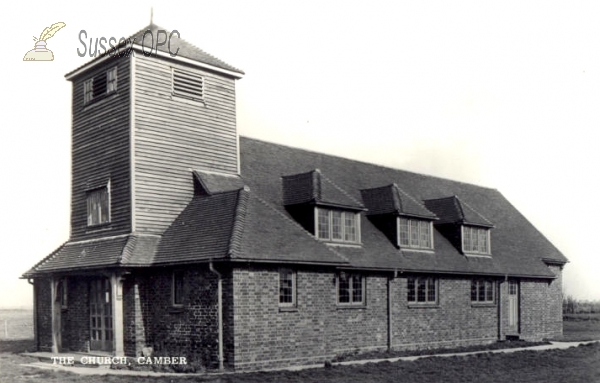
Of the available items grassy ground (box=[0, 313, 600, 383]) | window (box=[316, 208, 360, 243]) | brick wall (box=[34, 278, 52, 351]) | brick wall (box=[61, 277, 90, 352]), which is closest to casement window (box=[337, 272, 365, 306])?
window (box=[316, 208, 360, 243])

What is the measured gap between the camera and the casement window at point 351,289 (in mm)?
22344

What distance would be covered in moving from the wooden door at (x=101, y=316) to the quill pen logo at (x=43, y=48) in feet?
31.7

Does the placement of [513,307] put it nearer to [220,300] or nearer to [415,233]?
[415,233]

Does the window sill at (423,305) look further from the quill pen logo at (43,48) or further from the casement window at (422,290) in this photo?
the quill pen logo at (43,48)

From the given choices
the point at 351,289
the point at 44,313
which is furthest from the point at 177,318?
the point at 44,313

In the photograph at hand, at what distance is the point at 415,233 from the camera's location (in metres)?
26.9

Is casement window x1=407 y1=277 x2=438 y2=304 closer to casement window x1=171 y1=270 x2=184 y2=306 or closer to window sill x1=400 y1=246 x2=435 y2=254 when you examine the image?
window sill x1=400 y1=246 x2=435 y2=254

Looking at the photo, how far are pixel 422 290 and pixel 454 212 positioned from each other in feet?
16.6

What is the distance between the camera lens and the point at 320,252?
20547 millimetres

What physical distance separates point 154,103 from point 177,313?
7.03 m

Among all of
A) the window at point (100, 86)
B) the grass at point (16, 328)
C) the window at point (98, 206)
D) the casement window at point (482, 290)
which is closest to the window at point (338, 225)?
the window at point (98, 206)

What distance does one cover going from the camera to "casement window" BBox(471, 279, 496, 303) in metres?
28.8

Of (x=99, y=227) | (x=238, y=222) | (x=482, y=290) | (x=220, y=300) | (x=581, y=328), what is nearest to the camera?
(x=220, y=300)

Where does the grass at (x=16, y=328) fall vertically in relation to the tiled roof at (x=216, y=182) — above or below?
below
